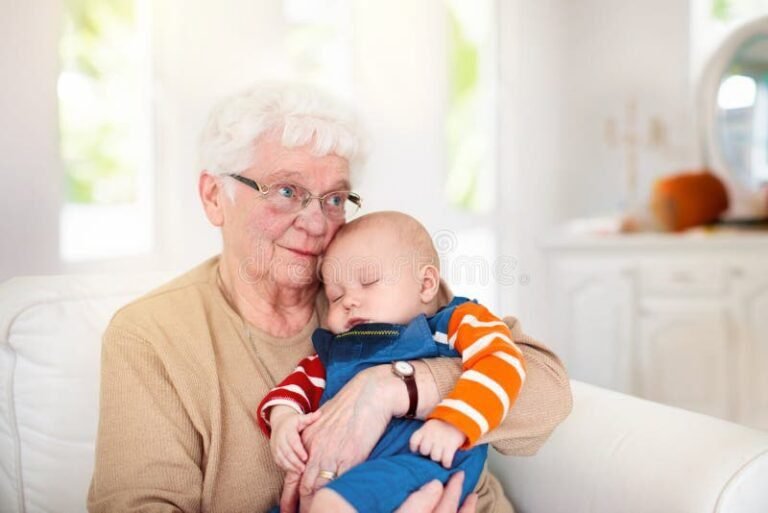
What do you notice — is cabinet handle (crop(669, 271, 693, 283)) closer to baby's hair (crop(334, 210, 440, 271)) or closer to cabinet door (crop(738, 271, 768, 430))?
cabinet door (crop(738, 271, 768, 430))

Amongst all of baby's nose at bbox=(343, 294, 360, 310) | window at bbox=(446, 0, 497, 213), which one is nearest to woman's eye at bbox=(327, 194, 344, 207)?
baby's nose at bbox=(343, 294, 360, 310)

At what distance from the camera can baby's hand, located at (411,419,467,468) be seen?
0.89m

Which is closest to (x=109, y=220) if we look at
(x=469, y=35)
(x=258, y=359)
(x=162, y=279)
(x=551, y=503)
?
(x=162, y=279)

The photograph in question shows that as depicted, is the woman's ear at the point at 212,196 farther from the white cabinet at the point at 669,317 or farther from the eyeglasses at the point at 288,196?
the white cabinet at the point at 669,317

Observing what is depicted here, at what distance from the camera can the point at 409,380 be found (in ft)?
3.19

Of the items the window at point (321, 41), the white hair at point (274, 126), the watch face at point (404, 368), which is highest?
the window at point (321, 41)

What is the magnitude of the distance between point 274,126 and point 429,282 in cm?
33

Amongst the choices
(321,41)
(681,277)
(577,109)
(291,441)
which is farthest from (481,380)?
(577,109)

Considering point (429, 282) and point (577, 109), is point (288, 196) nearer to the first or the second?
point (429, 282)

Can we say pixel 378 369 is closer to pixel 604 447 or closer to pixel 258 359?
pixel 258 359

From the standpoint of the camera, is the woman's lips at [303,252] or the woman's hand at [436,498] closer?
the woman's hand at [436,498]

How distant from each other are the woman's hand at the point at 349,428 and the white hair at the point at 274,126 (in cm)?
37

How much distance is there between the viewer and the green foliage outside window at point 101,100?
122 cm

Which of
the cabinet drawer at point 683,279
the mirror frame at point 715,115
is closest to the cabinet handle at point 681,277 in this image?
the cabinet drawer at point 683,279
